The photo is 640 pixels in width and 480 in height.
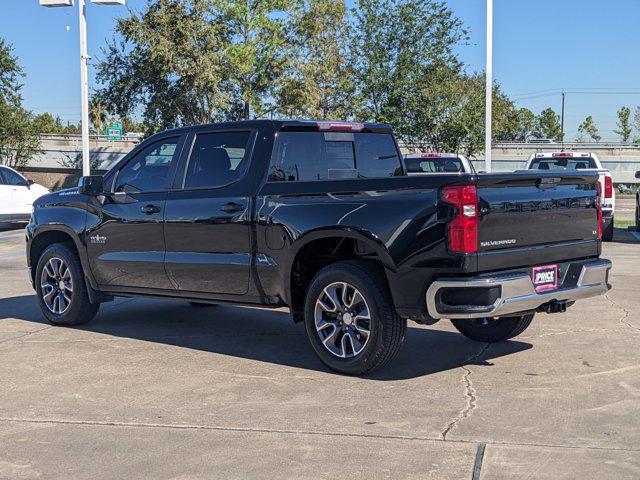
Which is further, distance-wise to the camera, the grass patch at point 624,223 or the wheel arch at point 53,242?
the grass patch at point 624,223

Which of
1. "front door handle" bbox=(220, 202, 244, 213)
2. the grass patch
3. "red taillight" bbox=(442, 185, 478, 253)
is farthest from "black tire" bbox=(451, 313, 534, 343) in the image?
the grass patch

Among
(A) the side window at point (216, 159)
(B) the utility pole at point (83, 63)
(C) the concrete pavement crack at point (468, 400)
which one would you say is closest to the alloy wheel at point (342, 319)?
(C) the concrete pavement crack at point (468, 400)

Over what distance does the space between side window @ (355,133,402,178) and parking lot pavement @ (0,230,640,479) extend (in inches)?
60.6

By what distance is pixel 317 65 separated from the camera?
4797cm

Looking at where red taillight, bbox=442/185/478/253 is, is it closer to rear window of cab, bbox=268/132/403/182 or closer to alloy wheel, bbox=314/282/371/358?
alloy wheel, bbox=314/282/371/358

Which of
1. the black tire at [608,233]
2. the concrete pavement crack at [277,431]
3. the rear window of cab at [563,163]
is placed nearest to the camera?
the concrete pavement crack at [277,431]

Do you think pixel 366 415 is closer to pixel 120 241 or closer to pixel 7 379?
pixel 7 379

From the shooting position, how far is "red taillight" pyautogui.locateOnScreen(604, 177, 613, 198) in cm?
1667

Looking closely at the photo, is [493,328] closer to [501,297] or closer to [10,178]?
[501,297]

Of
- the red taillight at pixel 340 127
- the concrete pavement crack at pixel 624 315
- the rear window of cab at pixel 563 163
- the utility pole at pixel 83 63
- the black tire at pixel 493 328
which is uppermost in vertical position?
the utility pole at pixel 83 63

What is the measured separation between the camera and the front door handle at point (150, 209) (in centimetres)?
805

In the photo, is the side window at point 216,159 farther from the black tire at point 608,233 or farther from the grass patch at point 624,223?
the grass patch at point 624,223

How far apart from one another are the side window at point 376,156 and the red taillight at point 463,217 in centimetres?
188

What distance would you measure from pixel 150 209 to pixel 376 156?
207 centimetres
